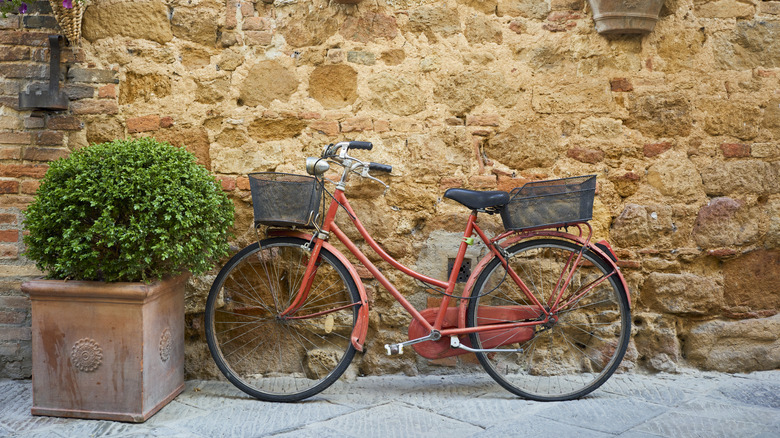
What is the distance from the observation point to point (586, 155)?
3.38 metres

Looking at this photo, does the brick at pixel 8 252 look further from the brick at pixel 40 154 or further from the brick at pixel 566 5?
the brick at pixel 566 5

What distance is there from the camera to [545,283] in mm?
3381

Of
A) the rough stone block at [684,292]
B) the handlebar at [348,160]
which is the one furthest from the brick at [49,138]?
the rough stone block at [684,292]

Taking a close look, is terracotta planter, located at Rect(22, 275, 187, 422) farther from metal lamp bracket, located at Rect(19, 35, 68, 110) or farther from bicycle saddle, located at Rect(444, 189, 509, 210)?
bicycle saddle, located at Rect(444, 189, 509, 210)

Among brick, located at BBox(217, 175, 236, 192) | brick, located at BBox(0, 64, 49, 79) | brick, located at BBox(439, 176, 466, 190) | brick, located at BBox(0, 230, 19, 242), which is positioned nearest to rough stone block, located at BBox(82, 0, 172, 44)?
brick, located at BBox(0, 64, 49, 79)

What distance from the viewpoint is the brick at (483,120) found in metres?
3.38

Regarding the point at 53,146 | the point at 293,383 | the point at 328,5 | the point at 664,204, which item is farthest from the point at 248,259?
the point at 664,204

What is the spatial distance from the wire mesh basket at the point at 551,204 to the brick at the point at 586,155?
1.49 feet

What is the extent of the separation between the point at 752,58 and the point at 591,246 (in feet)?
4.90

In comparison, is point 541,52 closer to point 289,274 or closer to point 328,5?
point 328,5

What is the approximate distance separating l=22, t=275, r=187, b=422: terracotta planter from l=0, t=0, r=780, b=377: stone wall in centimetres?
66

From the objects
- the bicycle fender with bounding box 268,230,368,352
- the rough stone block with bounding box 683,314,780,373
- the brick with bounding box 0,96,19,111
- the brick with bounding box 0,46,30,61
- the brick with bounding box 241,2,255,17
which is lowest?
the rough stone block with bounding box 683,314,780,373

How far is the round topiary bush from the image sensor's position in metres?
2.65

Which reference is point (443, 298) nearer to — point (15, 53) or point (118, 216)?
point (118, 216)
